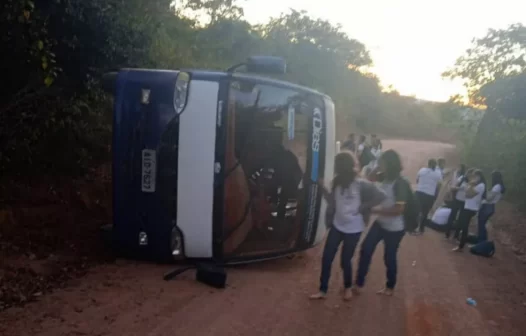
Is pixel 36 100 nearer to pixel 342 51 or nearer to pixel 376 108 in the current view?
pixel 342 51

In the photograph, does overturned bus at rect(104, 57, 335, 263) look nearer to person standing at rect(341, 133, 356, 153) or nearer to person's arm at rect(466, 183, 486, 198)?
person's arm at rect(466, 183, 486, 198)

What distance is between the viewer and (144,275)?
729 centimetres

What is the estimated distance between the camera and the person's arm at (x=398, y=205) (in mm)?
6871

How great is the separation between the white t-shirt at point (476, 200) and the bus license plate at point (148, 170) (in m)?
6.08

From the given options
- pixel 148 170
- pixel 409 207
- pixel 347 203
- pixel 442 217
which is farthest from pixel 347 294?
pixel 442 217

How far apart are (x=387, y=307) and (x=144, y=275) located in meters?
2.80

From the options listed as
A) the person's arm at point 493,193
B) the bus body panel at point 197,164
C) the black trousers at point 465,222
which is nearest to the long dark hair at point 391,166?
the bus body panel at point 197,164

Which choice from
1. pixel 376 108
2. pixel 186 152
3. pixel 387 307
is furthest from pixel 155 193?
pixel 376 108

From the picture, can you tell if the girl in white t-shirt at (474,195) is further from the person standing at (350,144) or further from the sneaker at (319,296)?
the sneaker at (319,296)

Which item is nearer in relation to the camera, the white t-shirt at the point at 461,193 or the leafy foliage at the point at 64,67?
the leafy foliage at the point at 64,67

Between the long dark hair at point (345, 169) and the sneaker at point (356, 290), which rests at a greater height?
the long dark hair at point (345, 169)

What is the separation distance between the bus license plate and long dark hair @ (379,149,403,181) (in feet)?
8.78

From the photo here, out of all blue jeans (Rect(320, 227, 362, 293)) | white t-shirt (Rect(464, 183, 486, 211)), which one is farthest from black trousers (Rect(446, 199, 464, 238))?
blue jeans (Rect(320, 227, 362, 293))

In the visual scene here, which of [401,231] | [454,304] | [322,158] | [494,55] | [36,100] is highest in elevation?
[494,55]
